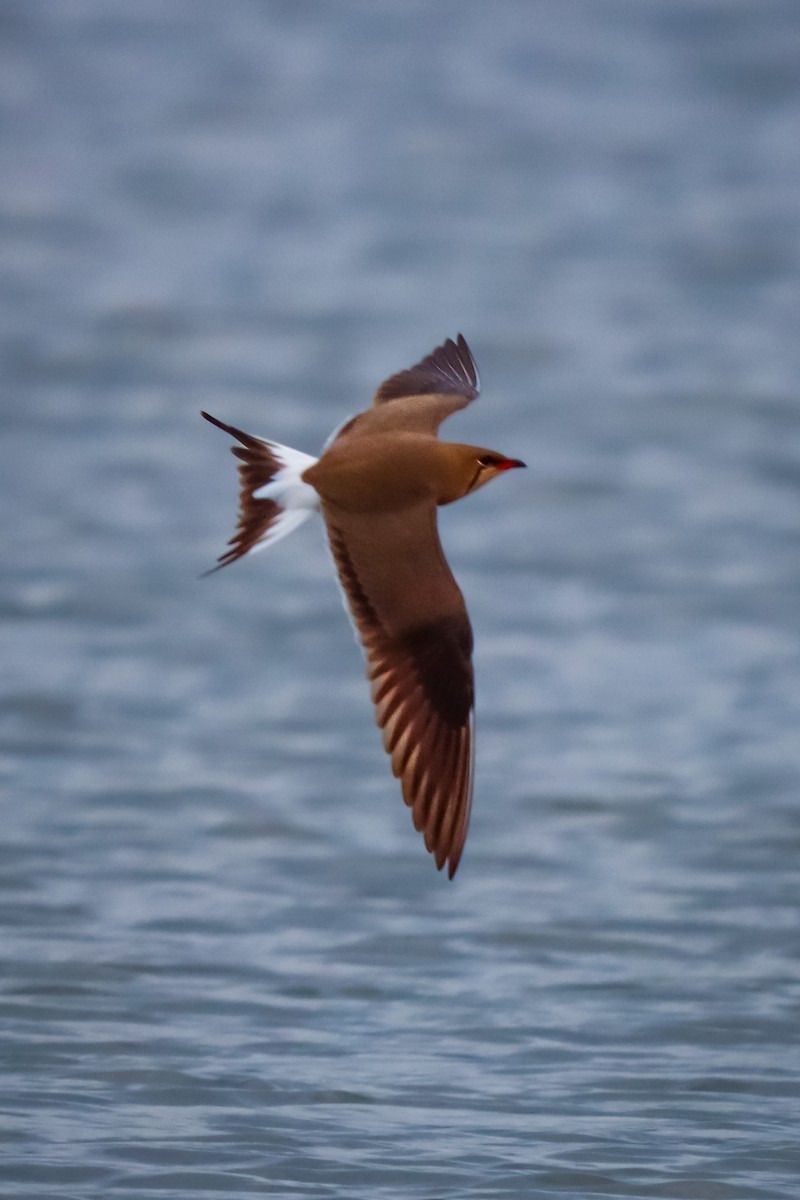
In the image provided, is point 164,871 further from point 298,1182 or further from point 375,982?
point 298,1182

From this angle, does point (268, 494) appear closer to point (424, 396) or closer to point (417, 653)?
point (417, 653)

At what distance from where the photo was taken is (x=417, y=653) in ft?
19.2

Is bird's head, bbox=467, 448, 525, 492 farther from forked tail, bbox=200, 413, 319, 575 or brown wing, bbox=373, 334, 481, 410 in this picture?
brown wing, bbox=373, 334, 481, 410

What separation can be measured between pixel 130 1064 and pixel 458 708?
1483mm

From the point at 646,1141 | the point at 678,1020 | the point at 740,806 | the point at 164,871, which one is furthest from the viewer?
the point at 740,806

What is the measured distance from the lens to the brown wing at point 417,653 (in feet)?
18.7

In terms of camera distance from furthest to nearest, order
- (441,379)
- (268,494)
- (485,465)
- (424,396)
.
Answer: (441,379)
(424,396)
(485,465)
(268,494)

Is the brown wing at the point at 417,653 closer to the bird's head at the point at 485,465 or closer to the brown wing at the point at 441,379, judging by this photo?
the bird's head at the point at 485,465

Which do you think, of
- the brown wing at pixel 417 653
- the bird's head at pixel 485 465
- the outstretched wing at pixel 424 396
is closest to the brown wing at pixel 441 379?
the outstretched wing at pixel 424 396

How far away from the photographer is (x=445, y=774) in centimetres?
579

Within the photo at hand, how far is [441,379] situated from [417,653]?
116 cm

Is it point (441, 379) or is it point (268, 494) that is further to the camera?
point (441, 379)

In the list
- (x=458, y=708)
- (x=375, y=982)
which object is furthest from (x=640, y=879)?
(x=458, y=708)

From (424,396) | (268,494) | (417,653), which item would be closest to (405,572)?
(417,653)
